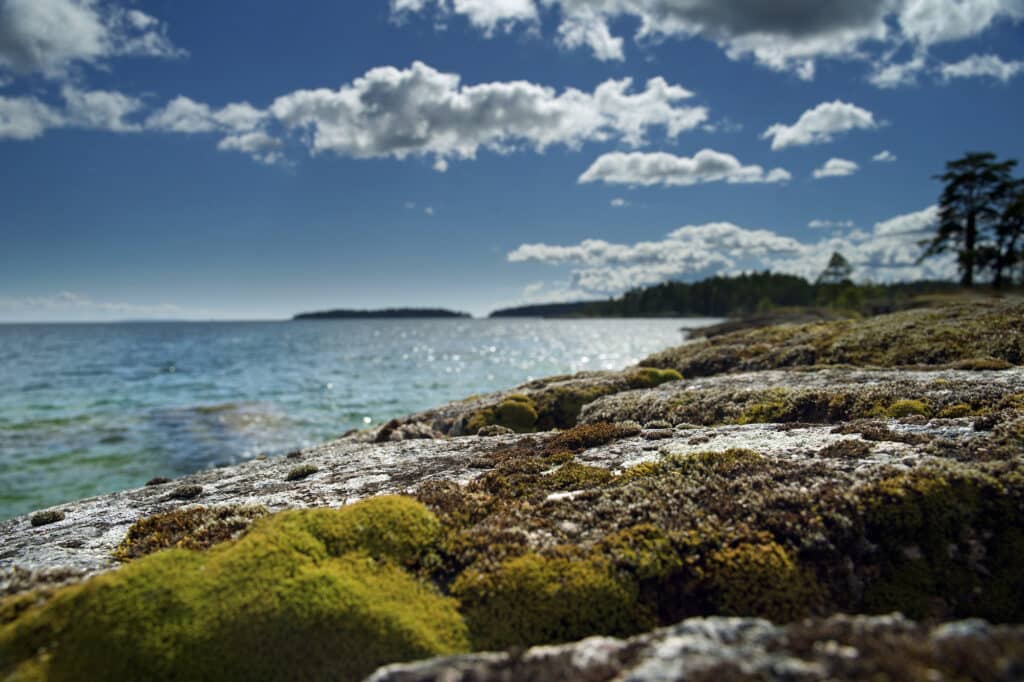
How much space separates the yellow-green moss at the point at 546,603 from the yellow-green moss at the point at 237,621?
0.86 feet

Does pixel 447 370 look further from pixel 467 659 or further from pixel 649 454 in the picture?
pixel 467 659

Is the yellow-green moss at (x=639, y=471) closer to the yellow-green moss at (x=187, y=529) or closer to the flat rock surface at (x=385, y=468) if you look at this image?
the flat rock surface at (x=385, y=468)

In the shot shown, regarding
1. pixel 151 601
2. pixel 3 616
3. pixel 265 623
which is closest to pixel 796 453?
pixel 265 623

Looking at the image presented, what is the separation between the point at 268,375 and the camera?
65375 mm

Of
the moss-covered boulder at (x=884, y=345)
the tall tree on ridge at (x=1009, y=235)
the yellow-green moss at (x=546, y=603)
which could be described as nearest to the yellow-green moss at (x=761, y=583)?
the yellow-green moss at (x=546, y=603)

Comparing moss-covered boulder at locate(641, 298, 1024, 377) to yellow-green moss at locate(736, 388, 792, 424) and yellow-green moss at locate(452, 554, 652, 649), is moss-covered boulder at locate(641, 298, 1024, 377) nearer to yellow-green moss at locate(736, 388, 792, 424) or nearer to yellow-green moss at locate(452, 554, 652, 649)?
yellow-green moss at locate(736, 388, 792, 424)

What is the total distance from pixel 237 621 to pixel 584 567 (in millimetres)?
3458

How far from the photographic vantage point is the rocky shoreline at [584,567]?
→ 13.5 feet

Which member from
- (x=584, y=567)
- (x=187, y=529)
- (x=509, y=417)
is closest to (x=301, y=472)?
(x=187, y=529)

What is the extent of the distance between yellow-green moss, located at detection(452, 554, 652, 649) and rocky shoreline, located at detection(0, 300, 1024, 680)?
0.02m

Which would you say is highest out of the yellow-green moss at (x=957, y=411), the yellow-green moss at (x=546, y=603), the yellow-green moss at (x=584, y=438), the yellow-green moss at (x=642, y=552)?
the yellow-green moss at (x=957, y=411)

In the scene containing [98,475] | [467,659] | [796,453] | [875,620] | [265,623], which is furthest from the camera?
[98,475]

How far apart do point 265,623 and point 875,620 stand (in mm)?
5208

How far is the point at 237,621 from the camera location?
514cm
